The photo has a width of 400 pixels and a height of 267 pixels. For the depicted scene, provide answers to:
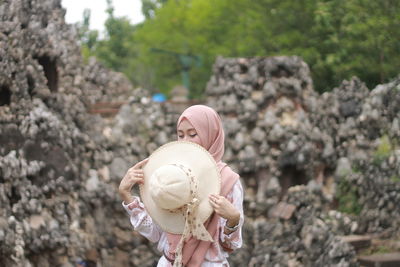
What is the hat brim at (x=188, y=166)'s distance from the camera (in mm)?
3549

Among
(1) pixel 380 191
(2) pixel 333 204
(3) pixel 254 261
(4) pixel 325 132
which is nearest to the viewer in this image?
(3) pixel 254 261

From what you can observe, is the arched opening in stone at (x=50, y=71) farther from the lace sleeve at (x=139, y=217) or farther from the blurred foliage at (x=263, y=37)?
the blurred foliage at (x=263, y=37)

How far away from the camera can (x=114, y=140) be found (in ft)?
29.2

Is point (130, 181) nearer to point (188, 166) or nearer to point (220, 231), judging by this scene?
point (188, 166)

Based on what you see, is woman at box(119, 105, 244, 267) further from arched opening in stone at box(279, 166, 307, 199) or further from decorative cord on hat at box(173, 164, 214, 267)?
arched opening in stone at box(279, 166, 307, 199)

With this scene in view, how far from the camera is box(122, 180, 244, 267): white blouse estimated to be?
3.60 meters

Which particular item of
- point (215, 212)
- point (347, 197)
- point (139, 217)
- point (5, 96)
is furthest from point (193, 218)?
point (347, 197)

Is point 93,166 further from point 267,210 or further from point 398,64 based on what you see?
point 398,64

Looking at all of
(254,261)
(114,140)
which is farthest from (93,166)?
(254,261)

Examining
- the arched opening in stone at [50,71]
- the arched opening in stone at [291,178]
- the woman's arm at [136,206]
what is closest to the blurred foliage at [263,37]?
the arched opening in stone at [291,178]

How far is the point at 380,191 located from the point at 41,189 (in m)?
4.22

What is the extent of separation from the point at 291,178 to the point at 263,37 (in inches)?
396

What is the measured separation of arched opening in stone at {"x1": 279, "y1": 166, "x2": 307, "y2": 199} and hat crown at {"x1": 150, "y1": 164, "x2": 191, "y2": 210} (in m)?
6.14

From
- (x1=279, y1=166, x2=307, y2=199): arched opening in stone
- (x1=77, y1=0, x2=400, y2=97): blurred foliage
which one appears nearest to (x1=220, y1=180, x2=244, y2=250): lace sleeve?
(x1=279, y1=166, x2=307, y2=199): arched opening in stone
